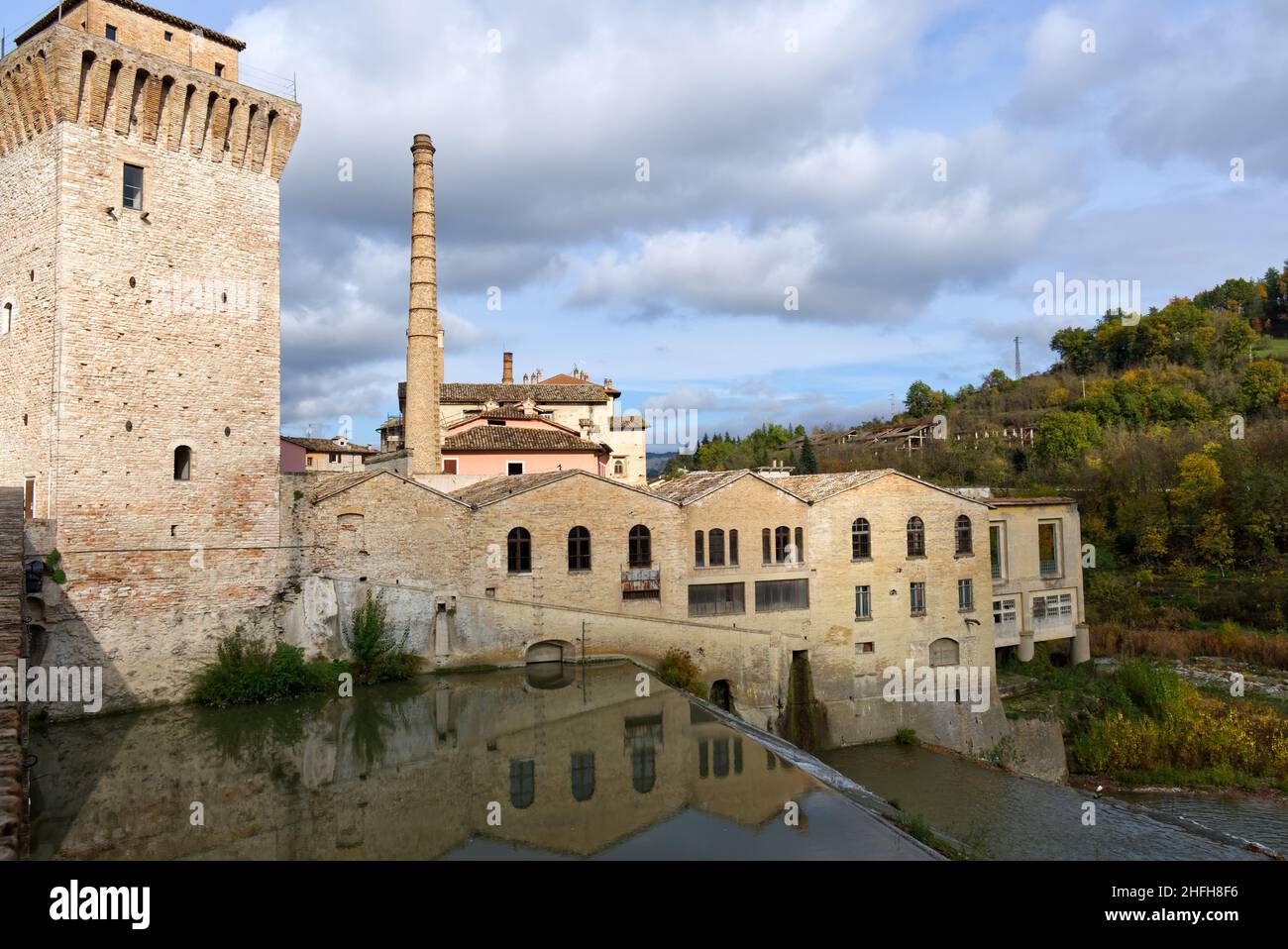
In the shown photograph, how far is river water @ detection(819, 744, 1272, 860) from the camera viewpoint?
17.3 meters

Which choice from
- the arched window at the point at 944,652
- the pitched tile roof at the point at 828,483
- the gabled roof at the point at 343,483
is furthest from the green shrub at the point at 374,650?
the arched window at the point at 944,652

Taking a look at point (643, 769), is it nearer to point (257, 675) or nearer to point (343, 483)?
point (257, 675)

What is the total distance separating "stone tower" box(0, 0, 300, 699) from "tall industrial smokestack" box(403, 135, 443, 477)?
12.8 m

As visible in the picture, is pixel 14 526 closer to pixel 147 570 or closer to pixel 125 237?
pixel 147 570

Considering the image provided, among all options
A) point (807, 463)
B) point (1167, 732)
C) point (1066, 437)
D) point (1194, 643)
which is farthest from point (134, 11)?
point (1066, 437)

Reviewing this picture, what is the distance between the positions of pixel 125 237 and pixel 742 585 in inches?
699

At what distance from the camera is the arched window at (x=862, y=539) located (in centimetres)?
2534

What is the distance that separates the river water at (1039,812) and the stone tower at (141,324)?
16343mm

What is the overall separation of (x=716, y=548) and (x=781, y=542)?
7.17 ft

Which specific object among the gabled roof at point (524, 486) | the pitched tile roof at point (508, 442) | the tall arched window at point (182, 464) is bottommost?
the gabled roof at point (524, 486)

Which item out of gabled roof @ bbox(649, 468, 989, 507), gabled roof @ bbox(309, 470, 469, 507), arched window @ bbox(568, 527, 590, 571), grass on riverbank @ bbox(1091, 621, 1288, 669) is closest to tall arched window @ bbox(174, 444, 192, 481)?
gabled roof @ bbox(309, 470, 469, 507)

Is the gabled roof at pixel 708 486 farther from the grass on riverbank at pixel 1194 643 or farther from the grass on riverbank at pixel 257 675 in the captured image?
the grass on riverbank at pixel 1194 643
